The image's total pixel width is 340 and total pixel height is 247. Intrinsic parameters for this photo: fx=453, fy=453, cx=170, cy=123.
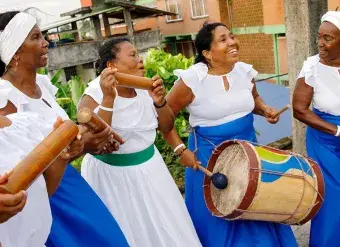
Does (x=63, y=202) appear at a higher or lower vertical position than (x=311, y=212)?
higher

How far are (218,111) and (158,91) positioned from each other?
1.77 feet

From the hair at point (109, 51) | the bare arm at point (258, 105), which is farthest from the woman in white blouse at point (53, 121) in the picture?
the bare arm at point (258, 105)

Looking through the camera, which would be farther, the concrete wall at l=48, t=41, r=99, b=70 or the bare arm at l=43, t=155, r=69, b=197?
the concrete wall at l=48, t=41, r=99, b=70

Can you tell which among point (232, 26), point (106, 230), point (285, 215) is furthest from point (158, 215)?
point (232, 26)

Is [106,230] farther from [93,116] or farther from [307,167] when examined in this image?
[307,167]

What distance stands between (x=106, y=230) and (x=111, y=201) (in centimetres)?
51

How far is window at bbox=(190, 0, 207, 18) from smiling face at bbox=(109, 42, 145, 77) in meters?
16.9

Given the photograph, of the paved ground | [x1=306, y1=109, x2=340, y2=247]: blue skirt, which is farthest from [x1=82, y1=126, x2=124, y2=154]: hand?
the paved ground

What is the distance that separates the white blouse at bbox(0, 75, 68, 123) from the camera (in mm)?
2061

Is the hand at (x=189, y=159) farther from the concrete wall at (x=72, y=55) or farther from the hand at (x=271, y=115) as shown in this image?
the concrete wall at (x=72, y=55)

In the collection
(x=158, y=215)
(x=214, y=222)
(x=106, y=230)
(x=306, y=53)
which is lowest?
(x=214, y=222)

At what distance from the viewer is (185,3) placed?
2058cm

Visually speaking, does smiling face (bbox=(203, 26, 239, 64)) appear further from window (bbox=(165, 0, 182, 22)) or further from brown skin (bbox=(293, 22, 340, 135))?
window (bbox=(165, 0, 182, 22))

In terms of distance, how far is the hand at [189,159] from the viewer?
10.0ft
